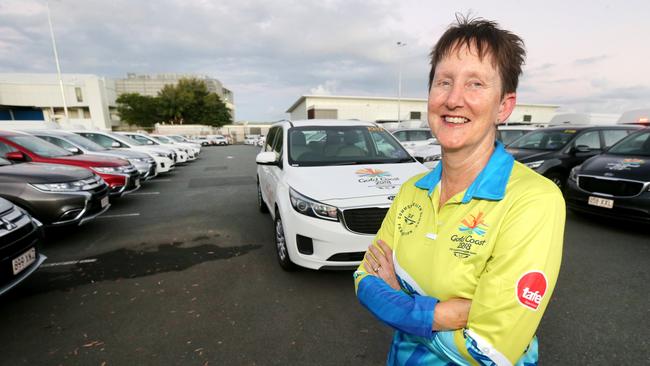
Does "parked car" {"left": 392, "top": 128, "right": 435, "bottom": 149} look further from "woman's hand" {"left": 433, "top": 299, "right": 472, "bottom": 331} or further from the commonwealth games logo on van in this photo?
"woman's hand" {"left": 433, "top": 299, "right": 472, "bottom": 331}

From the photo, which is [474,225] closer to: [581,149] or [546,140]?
[581,149]

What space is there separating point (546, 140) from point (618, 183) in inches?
119

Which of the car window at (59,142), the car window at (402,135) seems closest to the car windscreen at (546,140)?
the car window at (402,135)

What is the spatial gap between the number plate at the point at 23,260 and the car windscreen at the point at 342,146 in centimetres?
284

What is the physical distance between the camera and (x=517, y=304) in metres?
0.88

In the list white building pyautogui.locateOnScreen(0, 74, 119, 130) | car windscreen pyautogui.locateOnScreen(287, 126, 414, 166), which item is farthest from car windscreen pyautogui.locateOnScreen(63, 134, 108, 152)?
white building pyautogui.locateOnScreen(0, 74, 119, 130)

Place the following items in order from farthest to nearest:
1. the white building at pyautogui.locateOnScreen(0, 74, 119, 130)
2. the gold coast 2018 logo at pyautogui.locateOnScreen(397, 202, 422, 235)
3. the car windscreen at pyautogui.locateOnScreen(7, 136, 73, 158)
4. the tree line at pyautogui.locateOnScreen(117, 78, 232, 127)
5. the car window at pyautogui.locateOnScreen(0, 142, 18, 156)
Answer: the tree line at pyautogui.locateOnScreen(117, 78, 232, 127) → the white building at pyautogui.locateOnScreen(0, 74, 119, 130) → the car windscreen at pyautogui.locateOnScreen(7, 136, 73, 158) → the car window at pyautogui.locateOnScreen(0, 142, 18, 156) → the gold coast 2018 logo at pyautogui.locateOnScreen(397, 202, 422, 235)

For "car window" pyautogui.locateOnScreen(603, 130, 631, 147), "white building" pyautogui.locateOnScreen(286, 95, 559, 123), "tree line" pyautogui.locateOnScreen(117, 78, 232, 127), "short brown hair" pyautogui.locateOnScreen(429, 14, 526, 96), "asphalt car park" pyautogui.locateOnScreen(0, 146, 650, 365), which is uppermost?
"tree line" pyautogui.locateOnScreen(117, 78, 232, 127)

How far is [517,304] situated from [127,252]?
4.88 meters

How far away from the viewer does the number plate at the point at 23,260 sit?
2832mm

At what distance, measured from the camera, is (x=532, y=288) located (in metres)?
0.89

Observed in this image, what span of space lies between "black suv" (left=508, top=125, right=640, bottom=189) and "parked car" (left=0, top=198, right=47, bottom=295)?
802cm

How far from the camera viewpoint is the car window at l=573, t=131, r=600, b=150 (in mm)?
6910

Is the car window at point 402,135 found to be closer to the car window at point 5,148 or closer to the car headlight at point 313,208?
the car headlight at point 313,208
